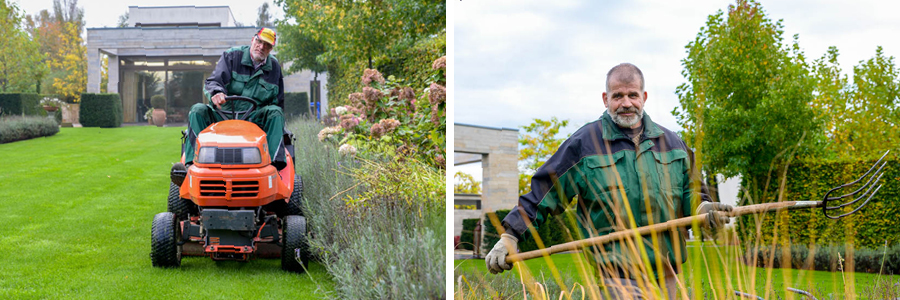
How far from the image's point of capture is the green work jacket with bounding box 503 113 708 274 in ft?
6.39

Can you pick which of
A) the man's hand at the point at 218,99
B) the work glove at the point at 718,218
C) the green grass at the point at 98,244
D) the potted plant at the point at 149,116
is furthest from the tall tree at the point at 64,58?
the work glove at the point at 718,218

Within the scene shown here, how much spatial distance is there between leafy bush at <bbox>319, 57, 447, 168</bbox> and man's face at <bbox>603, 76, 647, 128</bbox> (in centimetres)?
275

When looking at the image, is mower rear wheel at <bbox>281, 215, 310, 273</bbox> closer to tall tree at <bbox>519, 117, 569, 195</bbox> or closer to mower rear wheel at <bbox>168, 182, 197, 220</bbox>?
mower rear wheel at <bbox>168, 182, 197, 220</bbox>

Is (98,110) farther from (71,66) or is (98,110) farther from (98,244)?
(98,244)

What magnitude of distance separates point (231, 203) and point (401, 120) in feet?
7.98

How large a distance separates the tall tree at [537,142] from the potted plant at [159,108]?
9938 mm

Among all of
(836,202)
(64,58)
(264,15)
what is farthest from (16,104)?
(264,15)

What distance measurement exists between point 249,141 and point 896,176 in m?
→ 7.36

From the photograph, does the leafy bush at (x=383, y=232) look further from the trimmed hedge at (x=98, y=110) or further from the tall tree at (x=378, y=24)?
the trimmed hedge at (x=98, y=110)

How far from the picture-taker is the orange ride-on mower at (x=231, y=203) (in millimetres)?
3715

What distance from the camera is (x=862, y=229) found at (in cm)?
818

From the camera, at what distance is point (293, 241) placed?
13.1 feet

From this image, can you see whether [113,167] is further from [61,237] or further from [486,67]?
[486,67]

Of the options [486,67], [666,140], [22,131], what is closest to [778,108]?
[486,67]
